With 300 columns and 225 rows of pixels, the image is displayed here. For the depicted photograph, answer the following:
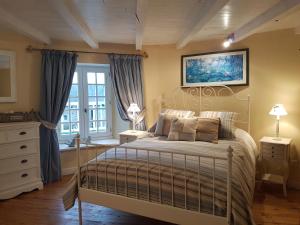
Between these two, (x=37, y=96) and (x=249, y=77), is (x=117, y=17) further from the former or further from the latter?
(x=249, y=77)

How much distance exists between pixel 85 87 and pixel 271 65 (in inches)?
121

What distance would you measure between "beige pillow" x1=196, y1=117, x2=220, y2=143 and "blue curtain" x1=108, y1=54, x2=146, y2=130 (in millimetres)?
1374

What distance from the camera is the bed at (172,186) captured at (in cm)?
181

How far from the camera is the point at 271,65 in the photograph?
11.7ft

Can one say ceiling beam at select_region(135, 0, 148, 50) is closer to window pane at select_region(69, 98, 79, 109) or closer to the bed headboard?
the bed headboard

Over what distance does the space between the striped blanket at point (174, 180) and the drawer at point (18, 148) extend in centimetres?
130

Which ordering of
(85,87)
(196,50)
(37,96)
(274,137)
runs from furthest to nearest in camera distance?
(85,87)
(196,50)
(37,96)
(274,137)

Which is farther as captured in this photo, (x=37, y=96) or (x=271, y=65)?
(x=37, y=96)

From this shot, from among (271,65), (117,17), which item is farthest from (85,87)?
(271,65)

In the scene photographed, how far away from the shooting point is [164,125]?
346cm

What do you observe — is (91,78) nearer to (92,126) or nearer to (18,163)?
(92,126)

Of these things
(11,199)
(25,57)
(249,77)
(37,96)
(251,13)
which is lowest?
(11,199)

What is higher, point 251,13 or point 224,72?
point 251,13

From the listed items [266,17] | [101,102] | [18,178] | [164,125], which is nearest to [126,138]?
[164,125]
